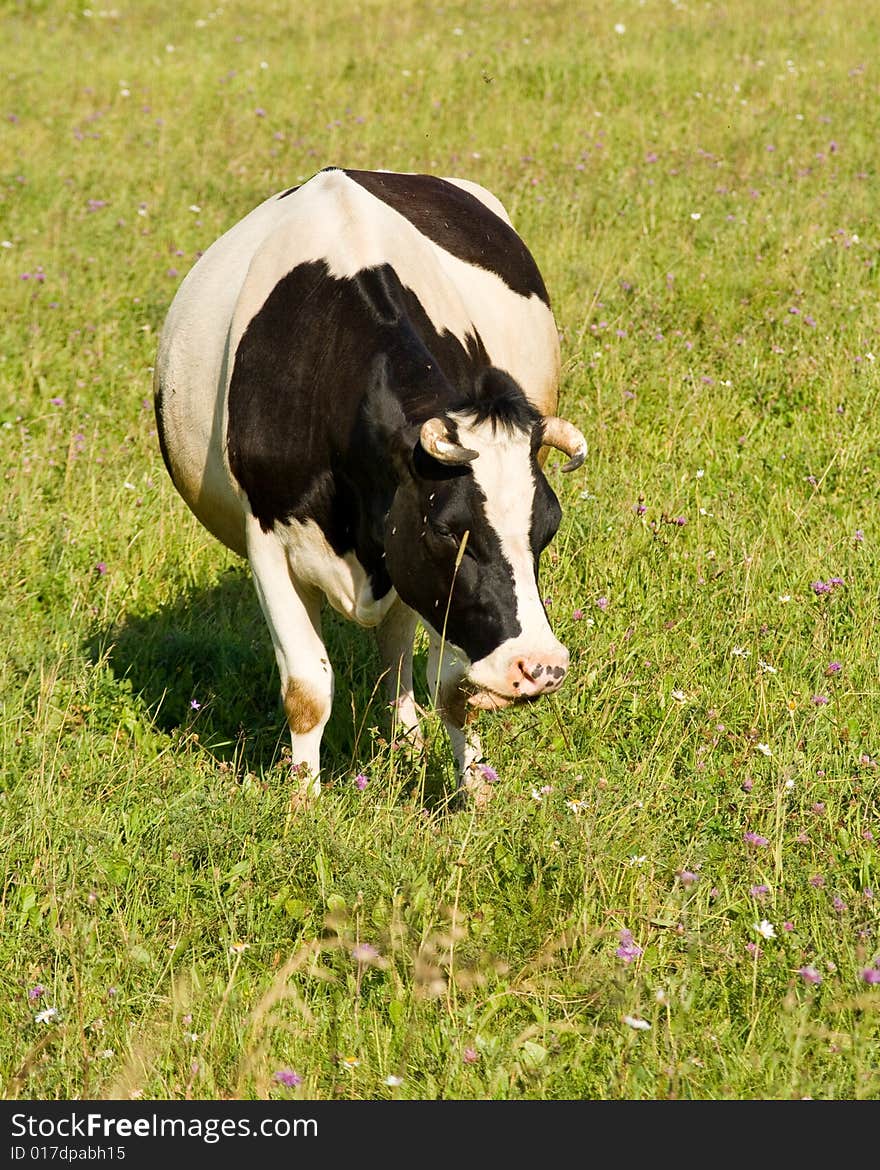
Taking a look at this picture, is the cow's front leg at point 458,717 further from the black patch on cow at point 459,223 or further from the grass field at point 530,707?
the black patch on cow at point 459,223

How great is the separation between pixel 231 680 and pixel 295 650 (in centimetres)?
90

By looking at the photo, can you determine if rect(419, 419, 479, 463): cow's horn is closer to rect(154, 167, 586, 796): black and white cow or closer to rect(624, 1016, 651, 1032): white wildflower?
rect(154, 167, 586, 796): black and white cow

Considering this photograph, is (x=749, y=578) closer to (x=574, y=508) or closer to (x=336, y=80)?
(x=574, y=508)

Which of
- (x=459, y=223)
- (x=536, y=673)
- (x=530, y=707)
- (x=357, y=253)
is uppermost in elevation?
(x=357, y=253)

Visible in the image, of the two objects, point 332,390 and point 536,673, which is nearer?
point 536,673

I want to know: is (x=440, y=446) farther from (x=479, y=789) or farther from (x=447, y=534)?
(x=479, y=789)

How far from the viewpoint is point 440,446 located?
12.5ft

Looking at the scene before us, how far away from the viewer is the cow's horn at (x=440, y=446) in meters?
A: 3.80

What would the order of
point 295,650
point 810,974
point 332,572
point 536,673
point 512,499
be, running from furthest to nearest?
point 295,650 → point 332,572 → point 512,499 → point 536,673 → point 810,974

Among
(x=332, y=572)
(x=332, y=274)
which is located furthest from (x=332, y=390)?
(x=332, y=572)

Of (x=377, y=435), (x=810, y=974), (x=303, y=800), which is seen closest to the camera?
(x=810, y=974)

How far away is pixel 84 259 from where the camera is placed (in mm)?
9336
